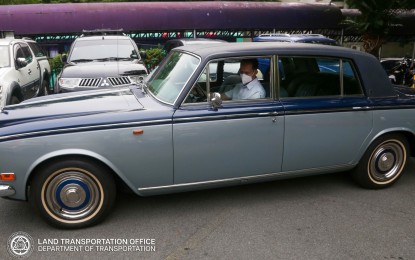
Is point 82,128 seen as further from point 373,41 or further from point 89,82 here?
point 373,41

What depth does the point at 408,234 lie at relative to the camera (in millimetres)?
3725

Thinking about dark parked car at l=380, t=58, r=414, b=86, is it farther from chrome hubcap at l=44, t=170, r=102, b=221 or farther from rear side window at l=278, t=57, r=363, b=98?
chrome hubcap at l=44, t=170, r=102, b=221

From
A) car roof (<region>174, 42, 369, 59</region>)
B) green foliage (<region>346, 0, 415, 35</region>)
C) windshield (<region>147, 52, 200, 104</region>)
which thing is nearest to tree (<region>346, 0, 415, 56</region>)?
green foliage (<region>346, 0, 415, 35</region>)

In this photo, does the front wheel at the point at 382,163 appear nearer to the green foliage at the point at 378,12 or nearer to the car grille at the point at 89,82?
the car grille at the point at 89,82

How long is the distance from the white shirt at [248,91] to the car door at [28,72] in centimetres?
526

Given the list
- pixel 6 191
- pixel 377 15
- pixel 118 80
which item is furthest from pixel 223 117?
pixel 377 15

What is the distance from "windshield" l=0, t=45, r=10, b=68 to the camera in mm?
7603

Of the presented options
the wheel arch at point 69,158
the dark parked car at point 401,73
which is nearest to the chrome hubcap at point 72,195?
the wheel arch at point 69,158

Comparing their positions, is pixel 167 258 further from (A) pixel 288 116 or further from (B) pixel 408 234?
(B) pixel 408 234

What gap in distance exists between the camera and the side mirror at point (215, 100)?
3752 mm

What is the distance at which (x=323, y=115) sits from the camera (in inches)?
165

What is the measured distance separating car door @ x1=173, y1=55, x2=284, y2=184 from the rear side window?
0.46 m

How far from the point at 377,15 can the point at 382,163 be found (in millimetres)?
8016

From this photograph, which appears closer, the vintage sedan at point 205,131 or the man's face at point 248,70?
the vintage sedan at point 205,131
